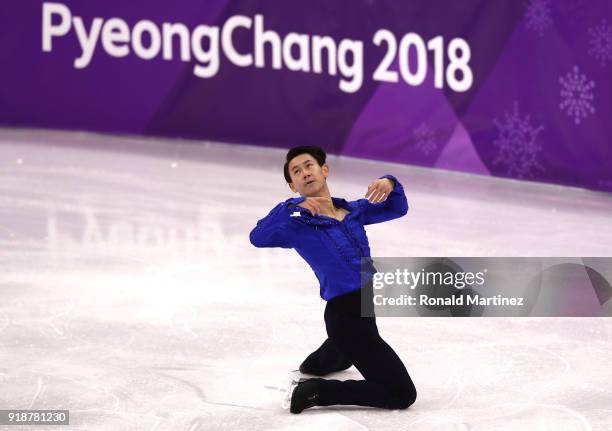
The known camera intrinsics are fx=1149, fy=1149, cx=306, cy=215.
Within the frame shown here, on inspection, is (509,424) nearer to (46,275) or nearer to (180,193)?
(46,275)

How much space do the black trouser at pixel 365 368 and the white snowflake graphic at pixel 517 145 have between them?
5.17 m

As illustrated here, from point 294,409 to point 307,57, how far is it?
21.2 ft

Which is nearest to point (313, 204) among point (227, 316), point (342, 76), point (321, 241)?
point (321, 241)

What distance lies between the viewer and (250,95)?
9.97 m

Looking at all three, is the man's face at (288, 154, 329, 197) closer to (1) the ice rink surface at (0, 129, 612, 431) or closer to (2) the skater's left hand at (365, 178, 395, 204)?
(2) the skater's left hand at (365, 178, 395, 204)

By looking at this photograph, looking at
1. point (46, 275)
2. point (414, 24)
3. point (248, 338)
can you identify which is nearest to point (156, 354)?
point (248, 338)

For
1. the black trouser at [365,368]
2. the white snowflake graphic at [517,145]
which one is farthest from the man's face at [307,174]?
the white snowflake graphic at [517,145]

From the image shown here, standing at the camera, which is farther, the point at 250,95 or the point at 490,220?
Result: the point at 250,95

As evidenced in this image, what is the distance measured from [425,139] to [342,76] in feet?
3.13

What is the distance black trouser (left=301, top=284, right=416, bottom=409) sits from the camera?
137 inches

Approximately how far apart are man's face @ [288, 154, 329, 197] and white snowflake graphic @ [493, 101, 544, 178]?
5.11 meters

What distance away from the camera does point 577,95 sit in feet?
26.7

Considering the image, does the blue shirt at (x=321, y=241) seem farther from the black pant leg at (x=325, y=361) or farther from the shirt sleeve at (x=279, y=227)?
the black pant leg at (x=325, y=361)

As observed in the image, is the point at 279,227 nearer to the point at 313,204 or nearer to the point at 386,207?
the point at 313,204
